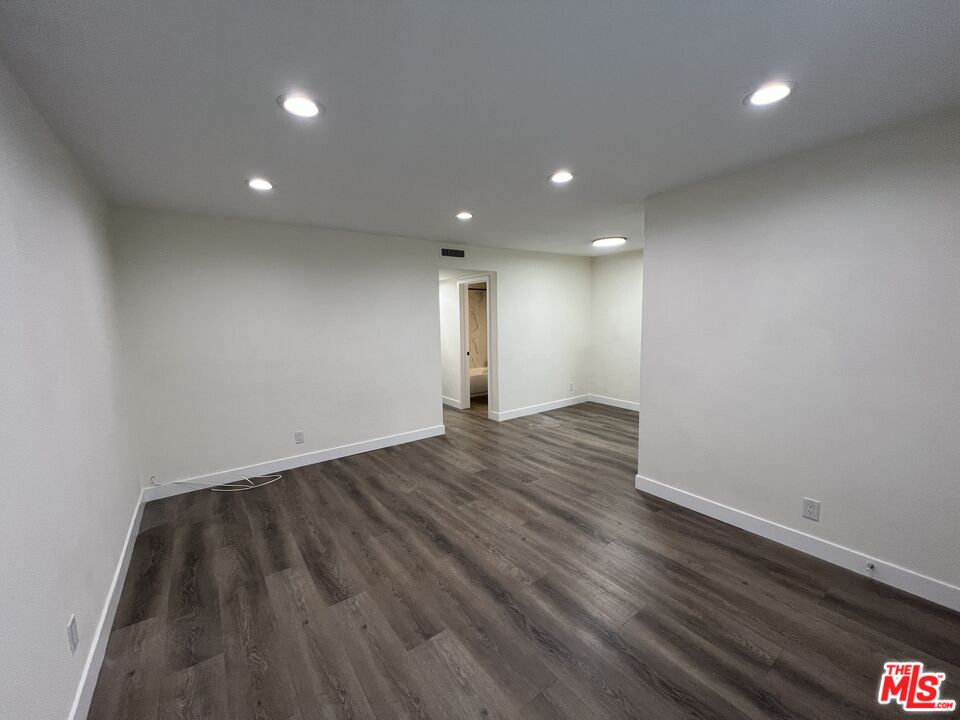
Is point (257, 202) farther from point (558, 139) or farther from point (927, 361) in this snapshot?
point (927, 361)

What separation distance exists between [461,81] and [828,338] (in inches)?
95.8

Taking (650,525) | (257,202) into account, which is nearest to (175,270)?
(257,202)

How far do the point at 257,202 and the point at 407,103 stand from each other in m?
1.97

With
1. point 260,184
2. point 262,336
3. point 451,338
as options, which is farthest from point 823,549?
point 451,338

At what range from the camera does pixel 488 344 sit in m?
5.48

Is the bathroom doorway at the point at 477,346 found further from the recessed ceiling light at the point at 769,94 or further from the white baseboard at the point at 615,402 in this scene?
the recessed ceiling light at the point at 769,94

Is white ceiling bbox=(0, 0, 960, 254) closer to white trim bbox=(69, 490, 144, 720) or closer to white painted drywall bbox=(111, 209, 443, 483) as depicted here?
white painted drywall bbox=(111, 209, 443, 483)

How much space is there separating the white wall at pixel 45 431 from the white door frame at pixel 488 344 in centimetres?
399

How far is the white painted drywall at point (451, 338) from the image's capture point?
6309mm

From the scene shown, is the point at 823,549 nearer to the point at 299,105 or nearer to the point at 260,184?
the point at 299,105

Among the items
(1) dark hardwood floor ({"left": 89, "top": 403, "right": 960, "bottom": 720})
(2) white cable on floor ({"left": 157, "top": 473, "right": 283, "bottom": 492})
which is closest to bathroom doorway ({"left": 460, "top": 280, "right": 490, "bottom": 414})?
(2) white cable on floor ({"left": 157, "top": 473, "right": 283, "bottom": 492})

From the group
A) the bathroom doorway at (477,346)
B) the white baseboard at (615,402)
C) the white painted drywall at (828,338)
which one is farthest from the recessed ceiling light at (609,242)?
the white baseboard at (615,402)

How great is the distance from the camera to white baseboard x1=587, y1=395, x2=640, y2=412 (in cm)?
594

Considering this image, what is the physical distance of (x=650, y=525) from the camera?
2.72 metres
